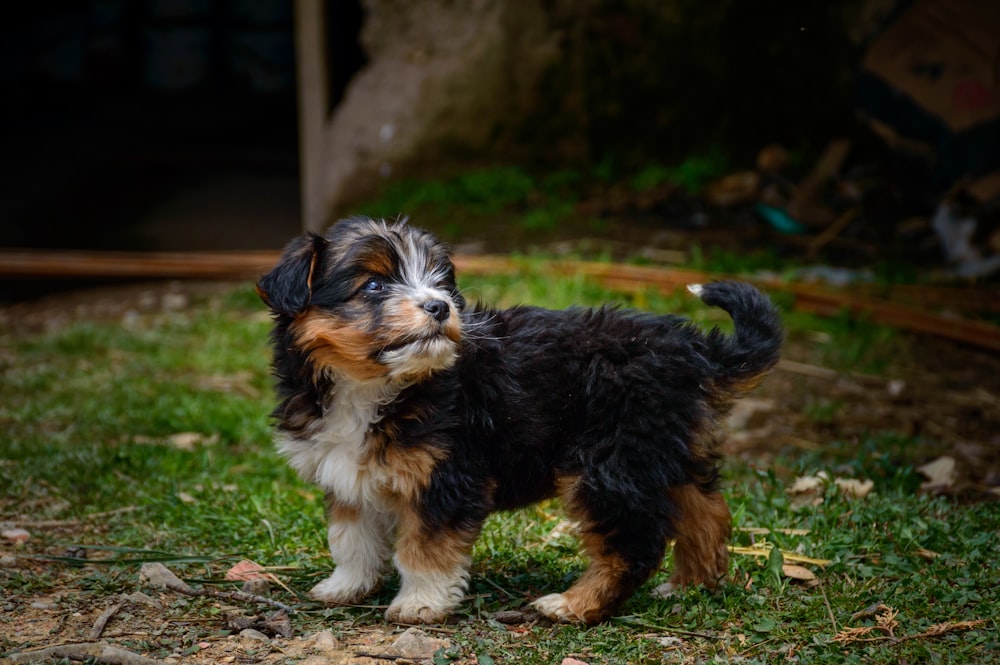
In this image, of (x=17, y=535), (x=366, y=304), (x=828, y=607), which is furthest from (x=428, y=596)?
(x=17, y=535)

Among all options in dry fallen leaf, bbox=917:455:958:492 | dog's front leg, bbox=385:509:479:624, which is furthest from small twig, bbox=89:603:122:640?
dry fallen leaf, bbox=917:455:958:492

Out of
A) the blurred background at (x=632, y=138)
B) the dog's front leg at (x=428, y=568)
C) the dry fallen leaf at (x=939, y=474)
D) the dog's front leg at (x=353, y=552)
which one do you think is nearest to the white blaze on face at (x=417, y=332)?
the dog's front leg at (x=428, y=568)

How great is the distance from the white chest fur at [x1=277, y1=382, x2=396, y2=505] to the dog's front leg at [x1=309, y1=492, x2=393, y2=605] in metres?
0.19

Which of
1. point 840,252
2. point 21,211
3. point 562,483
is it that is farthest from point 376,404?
point 21,211

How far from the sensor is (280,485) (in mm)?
5633

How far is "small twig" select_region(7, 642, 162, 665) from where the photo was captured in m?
3.56

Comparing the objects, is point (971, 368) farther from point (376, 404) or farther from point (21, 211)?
point (21, 211)

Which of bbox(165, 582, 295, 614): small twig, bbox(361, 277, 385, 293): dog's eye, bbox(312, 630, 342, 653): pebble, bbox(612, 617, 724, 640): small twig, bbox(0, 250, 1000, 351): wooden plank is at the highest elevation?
bbox(361, 277, 385, 293): dog's eye

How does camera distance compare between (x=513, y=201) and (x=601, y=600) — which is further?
(x=513, y=201)

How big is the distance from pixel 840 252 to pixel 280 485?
580 centimetres

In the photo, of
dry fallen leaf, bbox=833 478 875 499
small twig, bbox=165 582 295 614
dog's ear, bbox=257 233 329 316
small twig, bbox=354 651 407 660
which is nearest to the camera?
small twig, bbox=354 651 407 660

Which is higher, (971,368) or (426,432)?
(426,432)

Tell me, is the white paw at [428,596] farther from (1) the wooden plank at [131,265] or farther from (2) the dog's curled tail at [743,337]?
(1) the wooden plank at [131,265]

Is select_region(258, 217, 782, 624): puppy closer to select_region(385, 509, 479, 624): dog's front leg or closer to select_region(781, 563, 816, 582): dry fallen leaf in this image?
select_region(385, 509, 479, 624): dog's front leg
